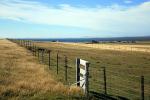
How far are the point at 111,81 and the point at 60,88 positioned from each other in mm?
5883

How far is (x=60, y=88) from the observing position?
13547 millimetres

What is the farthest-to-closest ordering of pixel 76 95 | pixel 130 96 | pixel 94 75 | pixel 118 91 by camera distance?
1. pixel 94 75
2. pixel 118 91
3. pixel 130 96
4. pixel 76 95

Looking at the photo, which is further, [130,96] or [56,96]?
[130,96]

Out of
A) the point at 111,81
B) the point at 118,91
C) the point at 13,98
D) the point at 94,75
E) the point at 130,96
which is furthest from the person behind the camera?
the point at 94,75

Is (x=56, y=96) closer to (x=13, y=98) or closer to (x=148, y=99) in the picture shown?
(x=13, y=98)

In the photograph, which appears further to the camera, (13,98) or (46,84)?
(46,84)

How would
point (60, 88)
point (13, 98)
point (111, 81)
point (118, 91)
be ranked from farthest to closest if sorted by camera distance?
1. point (111, 81)
2. point (118, 91)
3. point (60, 88)
4. point (13, 98)

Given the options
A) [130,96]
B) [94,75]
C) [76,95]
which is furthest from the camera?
[94,75]

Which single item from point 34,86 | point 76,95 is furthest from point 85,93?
point 34,86

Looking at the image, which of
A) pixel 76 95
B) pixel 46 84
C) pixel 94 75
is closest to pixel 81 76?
pixel 46 84

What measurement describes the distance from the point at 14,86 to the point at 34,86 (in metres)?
0.88

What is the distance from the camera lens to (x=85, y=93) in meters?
12.9

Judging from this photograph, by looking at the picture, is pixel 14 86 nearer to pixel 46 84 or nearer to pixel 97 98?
pixel 46 84

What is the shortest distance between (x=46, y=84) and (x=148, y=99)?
4.67m
